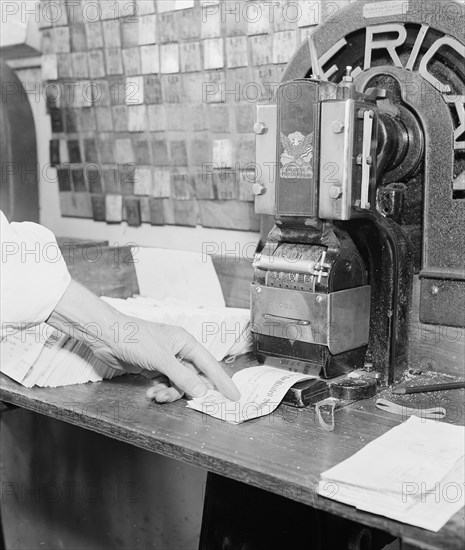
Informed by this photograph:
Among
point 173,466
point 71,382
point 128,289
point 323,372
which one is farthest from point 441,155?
point 173,466

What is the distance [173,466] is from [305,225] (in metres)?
1.13

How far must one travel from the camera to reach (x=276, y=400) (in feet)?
5.02

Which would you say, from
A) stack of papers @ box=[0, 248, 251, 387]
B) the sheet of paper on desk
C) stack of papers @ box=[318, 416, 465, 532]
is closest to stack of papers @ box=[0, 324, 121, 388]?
stack of papers @ box=[0, 248, 251, 387]

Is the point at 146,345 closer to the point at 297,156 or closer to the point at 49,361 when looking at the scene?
the point at 49,361

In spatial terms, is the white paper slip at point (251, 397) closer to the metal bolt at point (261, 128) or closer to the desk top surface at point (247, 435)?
the desk top surface at point (247, 435)

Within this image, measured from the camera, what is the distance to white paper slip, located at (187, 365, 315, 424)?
1493 millimetres

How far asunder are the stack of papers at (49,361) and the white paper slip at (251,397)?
0.99 ft

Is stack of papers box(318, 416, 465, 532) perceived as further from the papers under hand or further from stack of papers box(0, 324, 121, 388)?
stack of papers box(0, 324, 121, 388)

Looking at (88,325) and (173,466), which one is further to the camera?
(173,466)

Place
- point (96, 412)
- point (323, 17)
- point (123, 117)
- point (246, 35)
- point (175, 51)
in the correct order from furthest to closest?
point (123, 117)
point (175, 51)
point (246, 35)
point (323, 17)
point (96, 412)

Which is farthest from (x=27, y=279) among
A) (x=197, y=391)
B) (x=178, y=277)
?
(x=178, y=277)

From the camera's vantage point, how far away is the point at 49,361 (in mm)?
1722

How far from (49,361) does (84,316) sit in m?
0.17

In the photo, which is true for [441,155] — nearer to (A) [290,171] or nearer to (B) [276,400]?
(A) [290,171]
